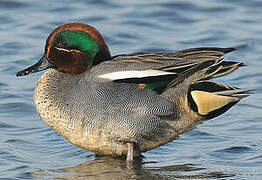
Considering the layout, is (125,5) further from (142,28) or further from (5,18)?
(5,18)

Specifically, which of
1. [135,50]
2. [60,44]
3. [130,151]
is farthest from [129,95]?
[135,50]

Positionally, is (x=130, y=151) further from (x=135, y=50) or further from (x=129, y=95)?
(x=135, y=50)

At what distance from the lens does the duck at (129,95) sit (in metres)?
6.43

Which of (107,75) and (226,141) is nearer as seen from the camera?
(107,75)

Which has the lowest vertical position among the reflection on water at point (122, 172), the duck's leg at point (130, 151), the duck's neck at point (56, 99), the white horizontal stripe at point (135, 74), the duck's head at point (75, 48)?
the reflection on water at point (122, 172)

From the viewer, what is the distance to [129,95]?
21.2ft

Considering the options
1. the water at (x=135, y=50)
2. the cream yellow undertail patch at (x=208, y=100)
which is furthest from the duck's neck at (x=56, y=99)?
the cream yellow undertail patch at (x=208, y=100)

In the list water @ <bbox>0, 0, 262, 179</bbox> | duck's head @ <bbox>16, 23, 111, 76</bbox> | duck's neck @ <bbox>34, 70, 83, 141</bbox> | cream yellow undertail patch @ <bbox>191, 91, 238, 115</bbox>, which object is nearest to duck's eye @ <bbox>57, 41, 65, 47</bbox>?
duck's head @ <bbox>16, 23, 111, 76</bbox>

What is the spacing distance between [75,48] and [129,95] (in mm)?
650

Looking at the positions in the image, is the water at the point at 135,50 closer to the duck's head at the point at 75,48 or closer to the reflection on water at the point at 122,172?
the reflection on water at the point at 122,172

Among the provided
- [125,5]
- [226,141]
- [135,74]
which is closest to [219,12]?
[125,5]

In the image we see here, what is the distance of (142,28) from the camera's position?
10.8m

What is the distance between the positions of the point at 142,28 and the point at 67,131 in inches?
178

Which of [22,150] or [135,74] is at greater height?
[135,74]
